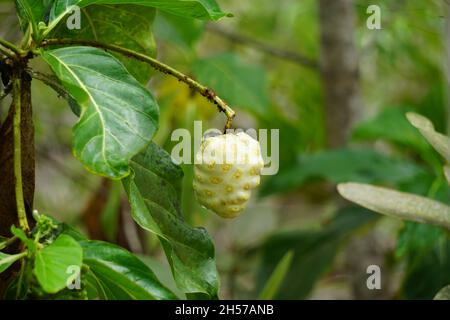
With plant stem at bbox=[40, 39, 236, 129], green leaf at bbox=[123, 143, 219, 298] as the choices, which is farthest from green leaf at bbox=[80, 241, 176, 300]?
plant stem at bbox=[40, 39, 236, 129]

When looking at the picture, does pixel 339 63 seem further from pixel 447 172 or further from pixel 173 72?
pixel 173 72

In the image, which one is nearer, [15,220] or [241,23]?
[15,220]

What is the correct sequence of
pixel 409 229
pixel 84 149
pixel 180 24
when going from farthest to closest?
pixel 180 24 → pixel 409 229 → pixel 84 149

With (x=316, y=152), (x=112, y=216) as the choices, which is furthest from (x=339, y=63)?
(x=112, y=216)

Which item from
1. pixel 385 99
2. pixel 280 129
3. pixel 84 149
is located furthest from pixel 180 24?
pixel 385 99

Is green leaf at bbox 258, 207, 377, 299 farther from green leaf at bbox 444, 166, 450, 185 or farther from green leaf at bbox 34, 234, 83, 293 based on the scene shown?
green leaf at bbox 34, 234, 83, 293

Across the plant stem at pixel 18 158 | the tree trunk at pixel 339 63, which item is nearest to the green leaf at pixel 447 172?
the plant stem at pixel 18 158

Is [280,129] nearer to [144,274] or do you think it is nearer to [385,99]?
[144,274]
